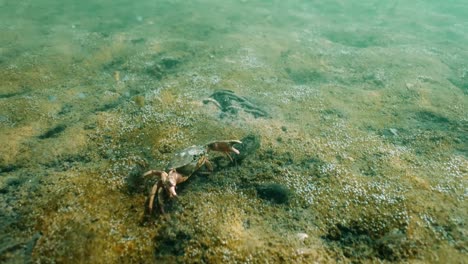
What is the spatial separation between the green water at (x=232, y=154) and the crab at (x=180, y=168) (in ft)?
1.42

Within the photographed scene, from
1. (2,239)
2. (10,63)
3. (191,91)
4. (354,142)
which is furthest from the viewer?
(10,63)

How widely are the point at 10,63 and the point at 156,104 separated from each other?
1174 centimetres

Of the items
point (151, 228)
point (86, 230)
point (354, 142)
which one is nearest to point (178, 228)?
point (151, 228)

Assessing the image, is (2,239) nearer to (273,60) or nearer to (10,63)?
(10,63)

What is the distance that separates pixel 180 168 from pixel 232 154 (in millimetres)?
2613

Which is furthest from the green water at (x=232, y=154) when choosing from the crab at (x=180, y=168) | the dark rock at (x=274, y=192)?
the crab at (x=180, y=168)

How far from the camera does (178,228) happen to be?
26.1 ft

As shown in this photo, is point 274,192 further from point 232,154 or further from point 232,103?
point 232,103

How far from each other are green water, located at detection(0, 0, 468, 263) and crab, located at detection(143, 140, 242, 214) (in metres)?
0.43

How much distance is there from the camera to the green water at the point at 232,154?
7.85 meters

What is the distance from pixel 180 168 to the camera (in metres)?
9.11

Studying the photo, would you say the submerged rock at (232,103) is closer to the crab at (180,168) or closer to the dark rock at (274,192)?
the crab at (180,168)

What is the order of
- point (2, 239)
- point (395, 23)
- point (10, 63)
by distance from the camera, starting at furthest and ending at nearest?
point (395, 23), point (10, 63), point (2, 239)

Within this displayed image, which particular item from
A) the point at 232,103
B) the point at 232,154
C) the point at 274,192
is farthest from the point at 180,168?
the point at 232,103
